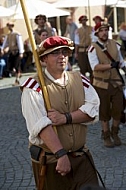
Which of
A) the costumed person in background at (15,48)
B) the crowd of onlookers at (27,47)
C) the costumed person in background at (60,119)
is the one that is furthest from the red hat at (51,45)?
the costumed person in background at (15,48)

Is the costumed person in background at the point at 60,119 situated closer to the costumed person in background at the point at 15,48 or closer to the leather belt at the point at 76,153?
the leather belt at the point at 76,153

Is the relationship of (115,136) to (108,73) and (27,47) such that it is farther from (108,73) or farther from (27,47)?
(27,47)

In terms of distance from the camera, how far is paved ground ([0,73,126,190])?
545 centimetres

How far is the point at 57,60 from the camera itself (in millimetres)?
3404

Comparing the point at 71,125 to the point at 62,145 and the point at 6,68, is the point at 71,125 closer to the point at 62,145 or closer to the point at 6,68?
the point at 62,145

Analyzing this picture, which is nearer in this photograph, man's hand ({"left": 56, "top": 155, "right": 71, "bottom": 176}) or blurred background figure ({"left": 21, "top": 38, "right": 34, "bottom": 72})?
man's hand ({"left": 56, "top": 155, "right": 71, "bottom": 176})

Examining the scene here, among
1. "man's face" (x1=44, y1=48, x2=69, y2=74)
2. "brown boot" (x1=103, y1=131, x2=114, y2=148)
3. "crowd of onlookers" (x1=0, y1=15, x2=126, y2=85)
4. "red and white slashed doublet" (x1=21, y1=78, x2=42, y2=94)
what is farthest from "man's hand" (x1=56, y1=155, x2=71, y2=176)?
"crowd of onlookers" (x1=0, y1=15, x2=126, y2=85)

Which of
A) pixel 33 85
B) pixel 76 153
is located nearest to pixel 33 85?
pixel 33 85

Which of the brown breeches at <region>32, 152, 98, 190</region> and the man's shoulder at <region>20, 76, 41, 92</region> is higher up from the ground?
the man's shoulder at <region>20, 76, 41, 92</region>

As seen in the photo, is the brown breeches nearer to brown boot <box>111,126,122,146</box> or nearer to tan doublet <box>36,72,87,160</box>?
tan doublet <box>36,72,87,160</box>

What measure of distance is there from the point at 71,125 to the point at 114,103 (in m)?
3.44

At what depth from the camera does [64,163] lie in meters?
3.28

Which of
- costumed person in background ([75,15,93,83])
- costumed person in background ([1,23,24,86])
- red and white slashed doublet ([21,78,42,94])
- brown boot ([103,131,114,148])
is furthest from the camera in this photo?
costumed person in background ([1,23,24,86])

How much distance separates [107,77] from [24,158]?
1.54 metres
